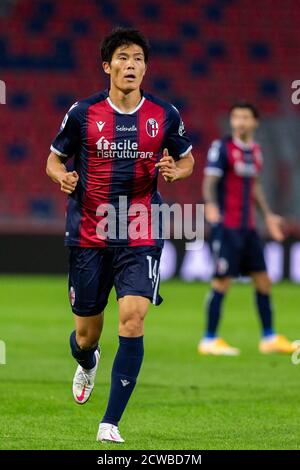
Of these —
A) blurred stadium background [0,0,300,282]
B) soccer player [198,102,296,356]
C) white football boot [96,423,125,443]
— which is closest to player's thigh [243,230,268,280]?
soccer player [198,102,296,356]

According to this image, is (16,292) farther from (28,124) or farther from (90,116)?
(90,116)

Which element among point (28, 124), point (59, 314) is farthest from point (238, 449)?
point (28, 124)

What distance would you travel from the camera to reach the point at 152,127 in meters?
6.53

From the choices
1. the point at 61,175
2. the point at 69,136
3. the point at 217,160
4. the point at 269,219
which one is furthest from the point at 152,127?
the point at 269,219

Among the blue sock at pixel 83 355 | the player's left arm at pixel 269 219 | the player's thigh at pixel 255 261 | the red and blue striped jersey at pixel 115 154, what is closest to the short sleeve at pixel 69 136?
the red and blue striped jersey at pixel 115 154

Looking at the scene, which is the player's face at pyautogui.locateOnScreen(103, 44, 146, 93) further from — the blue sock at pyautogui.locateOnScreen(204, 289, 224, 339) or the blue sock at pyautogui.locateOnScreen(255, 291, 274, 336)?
the blue sock at pyautogui.locateOnScreen(255, 291, 274, 336)

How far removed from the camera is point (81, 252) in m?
6.61

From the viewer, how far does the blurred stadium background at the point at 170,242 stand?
7027 millimetres

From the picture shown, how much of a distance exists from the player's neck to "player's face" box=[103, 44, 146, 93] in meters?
0.11

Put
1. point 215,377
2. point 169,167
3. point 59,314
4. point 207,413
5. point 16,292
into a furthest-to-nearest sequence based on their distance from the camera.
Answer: point 16,292
point 59,314
point 215,377
point 207,413
point 169,167

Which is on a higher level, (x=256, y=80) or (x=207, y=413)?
(x=256, y=80)

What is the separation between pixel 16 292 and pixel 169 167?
1097 cm

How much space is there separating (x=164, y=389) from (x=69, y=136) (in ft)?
8.36

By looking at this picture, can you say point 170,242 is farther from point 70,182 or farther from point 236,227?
point 70,182
